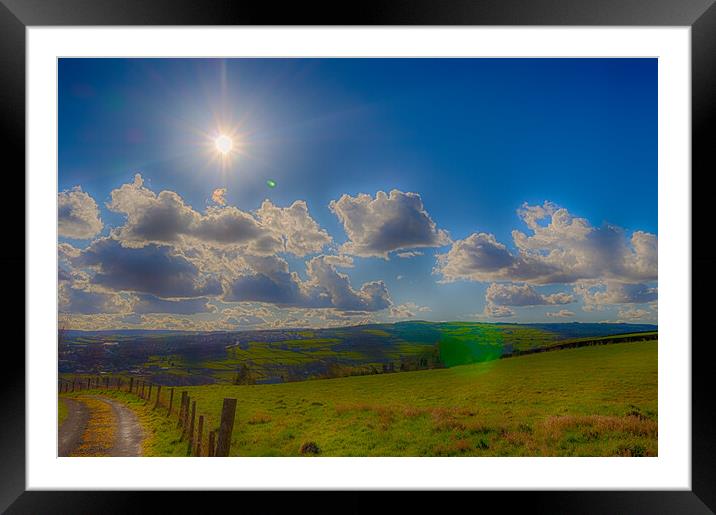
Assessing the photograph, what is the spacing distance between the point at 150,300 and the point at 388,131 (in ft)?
13.8

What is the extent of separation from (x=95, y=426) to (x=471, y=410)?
5.47 m

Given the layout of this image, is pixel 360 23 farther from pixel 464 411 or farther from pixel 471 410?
pixel 471 410

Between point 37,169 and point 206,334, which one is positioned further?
point 206,334

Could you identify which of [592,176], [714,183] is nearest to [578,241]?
[592,176]

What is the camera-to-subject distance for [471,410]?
6266mm

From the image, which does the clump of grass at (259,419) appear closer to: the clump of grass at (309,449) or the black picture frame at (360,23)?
the clump of grass at (309,449)

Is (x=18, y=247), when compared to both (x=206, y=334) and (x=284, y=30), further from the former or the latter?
(x=206, y=334)

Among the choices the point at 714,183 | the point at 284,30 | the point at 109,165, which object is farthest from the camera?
the point at 109,165

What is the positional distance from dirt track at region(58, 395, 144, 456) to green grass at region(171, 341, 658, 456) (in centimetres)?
107

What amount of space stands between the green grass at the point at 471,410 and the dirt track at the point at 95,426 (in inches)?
A: 42.2

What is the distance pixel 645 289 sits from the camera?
6.33 metres

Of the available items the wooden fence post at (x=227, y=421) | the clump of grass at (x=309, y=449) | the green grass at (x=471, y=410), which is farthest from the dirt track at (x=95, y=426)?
the wooden fence post at (x=227, y=421)

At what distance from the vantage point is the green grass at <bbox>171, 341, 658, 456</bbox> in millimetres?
5277

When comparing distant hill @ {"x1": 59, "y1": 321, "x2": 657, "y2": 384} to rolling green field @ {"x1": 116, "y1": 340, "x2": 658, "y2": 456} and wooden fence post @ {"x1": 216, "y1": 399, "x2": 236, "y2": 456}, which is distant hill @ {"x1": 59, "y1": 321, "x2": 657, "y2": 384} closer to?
rolling green field @ {"x1": 116, "y1": 340, "x2": 658, "y2": 456}
